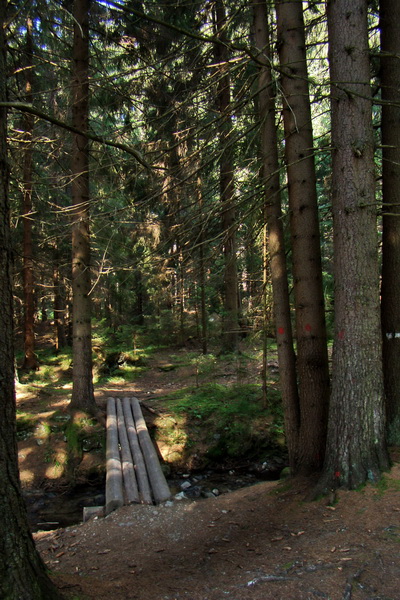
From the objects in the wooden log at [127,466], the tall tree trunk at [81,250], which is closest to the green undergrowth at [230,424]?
the wooden log at [127,466]

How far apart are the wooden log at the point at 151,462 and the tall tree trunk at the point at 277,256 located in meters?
2.15

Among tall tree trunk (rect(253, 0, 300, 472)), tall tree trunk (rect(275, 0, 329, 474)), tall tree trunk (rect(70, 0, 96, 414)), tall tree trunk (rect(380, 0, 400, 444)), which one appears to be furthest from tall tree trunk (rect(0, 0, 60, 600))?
tall tree trunk (rect(70, 0, 96, 414))

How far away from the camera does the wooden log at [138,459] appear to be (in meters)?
6.18

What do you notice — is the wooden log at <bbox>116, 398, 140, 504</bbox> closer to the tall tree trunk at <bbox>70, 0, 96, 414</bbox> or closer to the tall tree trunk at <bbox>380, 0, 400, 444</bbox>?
the tall tree trunk at <bbox>70, 0, 96, 414</bbox>

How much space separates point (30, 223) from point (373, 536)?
14.2m

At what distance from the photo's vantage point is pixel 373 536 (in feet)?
12.0

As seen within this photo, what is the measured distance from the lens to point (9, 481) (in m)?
2.51

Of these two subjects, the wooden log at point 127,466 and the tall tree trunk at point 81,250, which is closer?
the wooden log at point 127,466

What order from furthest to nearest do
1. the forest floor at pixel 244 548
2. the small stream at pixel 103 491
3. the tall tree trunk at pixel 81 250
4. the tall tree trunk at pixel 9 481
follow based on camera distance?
the tall tree trunk at pixel 81 250
the small stream at pixel 103 491
the forest floor at pixel 244 548
the tall tree trunk at pixel 9 481

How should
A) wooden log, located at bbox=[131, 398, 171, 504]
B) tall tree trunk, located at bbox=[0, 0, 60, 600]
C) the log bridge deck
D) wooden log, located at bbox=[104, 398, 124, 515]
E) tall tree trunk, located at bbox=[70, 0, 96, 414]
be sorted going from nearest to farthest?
tall tree trunk, located at bbox=[0, 0, 60, 600]
wooden log, located at bbox=[104, 398, 124, 515]
the log bridge deck
wooden log, located at bbox=[131, 398, 171, 504]
tall tree trunk, located at bbox=[70, 0, 96, 414]

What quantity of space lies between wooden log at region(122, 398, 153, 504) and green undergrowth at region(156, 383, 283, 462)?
1059mm

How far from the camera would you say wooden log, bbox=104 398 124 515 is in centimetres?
586

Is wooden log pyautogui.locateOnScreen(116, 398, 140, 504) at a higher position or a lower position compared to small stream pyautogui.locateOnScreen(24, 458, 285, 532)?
higher

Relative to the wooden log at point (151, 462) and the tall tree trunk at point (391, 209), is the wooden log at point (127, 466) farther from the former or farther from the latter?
the tall tree trunk at point (391, 209)
